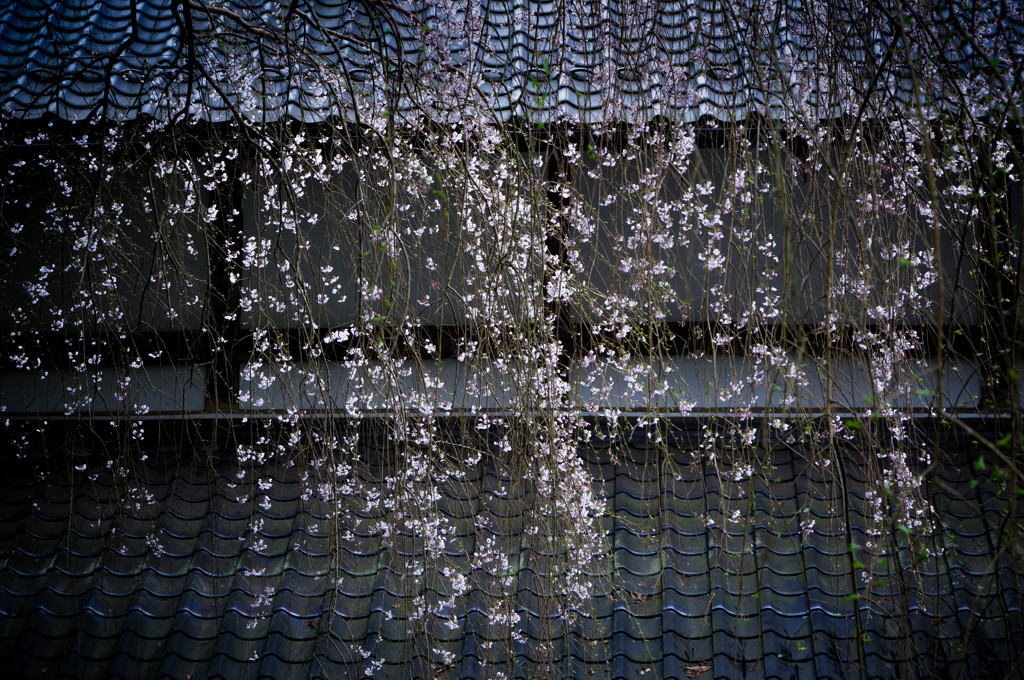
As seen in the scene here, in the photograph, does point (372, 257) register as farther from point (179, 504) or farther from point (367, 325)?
point (179, 504)

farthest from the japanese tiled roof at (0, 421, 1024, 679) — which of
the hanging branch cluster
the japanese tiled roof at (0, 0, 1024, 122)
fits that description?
the japanese tiled roof at (0, 0, 1024, 122)

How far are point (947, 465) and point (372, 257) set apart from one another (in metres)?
2.97

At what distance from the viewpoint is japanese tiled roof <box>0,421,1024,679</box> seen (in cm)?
289

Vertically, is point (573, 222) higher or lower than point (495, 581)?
higher

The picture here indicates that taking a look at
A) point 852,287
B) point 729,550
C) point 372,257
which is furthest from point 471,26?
point 729,550

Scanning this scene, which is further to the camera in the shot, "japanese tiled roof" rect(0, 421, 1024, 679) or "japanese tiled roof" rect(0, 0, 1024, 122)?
"japanese tiled roof" rect(0, 421, 1024, 679)

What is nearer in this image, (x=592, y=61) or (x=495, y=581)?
(x=592, y=61)

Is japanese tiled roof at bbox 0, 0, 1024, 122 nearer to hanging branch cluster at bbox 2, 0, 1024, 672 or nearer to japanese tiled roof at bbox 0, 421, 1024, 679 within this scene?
hanging branch cluster at bbox 2, 0, 1024, 672

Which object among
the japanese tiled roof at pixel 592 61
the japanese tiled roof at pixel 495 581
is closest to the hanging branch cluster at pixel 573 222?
the japanese tiled roof at pixel 592 61

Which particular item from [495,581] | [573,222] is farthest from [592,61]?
[495,581]

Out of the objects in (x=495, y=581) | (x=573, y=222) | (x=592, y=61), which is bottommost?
(x=495, y=581)

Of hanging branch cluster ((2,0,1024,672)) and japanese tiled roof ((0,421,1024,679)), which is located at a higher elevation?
hanging branch cluster ((2,0,1024,672))

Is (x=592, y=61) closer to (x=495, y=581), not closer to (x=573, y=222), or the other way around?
(x=573, y=222)

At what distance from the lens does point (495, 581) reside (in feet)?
10.3
